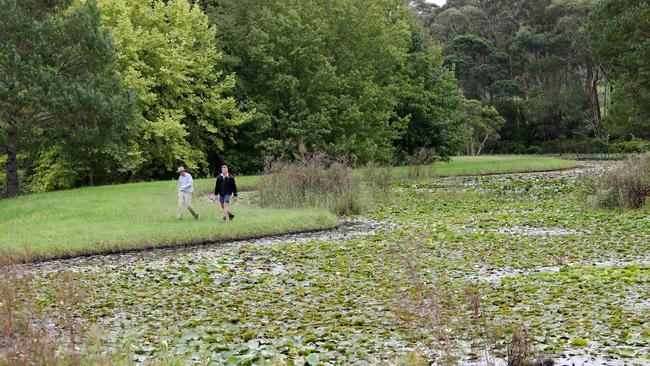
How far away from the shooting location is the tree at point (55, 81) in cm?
3042

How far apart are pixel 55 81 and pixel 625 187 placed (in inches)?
954

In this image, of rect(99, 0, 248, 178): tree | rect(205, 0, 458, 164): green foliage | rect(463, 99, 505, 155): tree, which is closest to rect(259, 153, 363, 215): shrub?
rect(99, 0, 248, 178): tree

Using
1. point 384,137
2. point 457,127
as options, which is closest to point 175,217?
point 384,137

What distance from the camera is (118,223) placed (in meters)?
21.5

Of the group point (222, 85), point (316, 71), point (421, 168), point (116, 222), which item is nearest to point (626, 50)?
point (421, 168)

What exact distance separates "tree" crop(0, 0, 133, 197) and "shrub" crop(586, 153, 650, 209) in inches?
852

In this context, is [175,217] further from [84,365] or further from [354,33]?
[354,33]

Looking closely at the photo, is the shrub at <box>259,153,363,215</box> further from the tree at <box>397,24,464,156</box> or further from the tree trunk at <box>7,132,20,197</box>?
the tree at <box>397,24,464,156</box>

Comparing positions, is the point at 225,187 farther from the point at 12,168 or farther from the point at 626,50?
the point at 626,50

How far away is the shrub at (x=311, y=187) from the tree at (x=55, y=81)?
32.3 ft

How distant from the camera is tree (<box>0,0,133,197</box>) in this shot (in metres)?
30.4

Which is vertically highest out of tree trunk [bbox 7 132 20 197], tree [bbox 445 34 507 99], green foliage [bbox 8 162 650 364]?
tree [bbox 445 34 507 99]

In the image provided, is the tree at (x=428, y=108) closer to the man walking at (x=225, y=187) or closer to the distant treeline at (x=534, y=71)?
the distant treeline at (x=534, y=71)

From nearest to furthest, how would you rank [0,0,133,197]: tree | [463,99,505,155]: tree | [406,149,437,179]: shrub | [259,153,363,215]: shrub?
[259,153,363,215]: shrub < [0,0,133,197]: tree < [406,149,437,179]: shrub < [463,99,505,155]: tree
